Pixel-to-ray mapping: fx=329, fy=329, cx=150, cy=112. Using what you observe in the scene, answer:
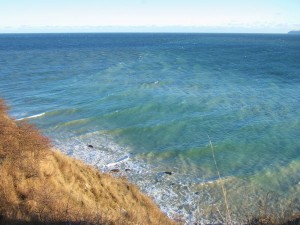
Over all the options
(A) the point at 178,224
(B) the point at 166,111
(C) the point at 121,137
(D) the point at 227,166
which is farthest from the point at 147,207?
(B) the point at 166,111

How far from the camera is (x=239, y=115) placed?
30781 mm

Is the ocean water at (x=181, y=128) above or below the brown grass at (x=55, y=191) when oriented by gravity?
below

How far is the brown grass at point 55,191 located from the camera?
33.1 ft

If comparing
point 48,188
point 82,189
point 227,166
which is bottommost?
point 227,166

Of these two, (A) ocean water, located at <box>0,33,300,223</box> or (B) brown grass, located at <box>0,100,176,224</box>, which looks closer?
(B) brown grass, located at <box>0,100,176,224</box>

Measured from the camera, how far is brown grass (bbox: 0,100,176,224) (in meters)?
10.1

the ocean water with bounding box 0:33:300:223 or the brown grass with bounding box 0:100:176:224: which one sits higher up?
the brown grass with bounding box 0:100:176:224

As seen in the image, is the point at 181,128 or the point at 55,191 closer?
the point at 55,191

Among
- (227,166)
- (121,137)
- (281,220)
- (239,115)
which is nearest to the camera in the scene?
(281,220)

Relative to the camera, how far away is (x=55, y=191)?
41.4 ft

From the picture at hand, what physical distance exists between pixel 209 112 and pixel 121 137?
990cm

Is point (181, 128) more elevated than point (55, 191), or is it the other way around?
point (55, 191)

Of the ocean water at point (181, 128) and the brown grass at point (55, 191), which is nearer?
the brown grass at point (55, 191)

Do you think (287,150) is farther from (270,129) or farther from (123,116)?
(123,116)
